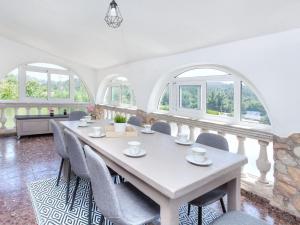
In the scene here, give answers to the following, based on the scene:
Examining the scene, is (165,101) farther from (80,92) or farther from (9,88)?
(9,88)

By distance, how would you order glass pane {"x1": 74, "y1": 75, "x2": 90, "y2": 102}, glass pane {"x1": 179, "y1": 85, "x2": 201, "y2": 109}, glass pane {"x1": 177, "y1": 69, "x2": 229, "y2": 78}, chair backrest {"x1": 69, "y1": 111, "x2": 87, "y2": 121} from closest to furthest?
glass pane {"x1": 177, "y1": 69, "x2": 229, "y2": 78}
glass pane {"x1": 179, "y1": 85, "x2": 201, "y2": 109}
chair backrest {"x1": 69, "y1": 111, "x2": 87, "y2": 121}
glass pane {"x1": 74, "y1": 75, "x2": 90, "y2": 102}

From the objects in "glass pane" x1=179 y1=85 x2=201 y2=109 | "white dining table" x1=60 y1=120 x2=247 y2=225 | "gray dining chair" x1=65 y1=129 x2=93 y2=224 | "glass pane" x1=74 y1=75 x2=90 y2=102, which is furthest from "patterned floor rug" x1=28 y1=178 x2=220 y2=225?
"glass pane" x1=74 y1=75 x2=90 y2=102

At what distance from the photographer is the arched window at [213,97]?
2.59 meters

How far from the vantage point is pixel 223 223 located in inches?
48.1

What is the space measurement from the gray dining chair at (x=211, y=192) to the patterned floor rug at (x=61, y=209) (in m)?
0.19

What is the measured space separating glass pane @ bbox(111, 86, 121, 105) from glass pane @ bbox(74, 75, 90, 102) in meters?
1.00

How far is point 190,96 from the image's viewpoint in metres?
3.41

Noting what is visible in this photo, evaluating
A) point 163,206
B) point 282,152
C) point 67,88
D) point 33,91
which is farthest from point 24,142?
point 282,152

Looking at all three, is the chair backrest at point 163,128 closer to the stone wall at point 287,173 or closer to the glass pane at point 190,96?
the glass pane at point 190,96

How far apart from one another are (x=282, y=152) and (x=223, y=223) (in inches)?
47.6

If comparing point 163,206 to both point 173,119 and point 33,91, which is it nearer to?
point 173,119

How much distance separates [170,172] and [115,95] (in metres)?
4.77

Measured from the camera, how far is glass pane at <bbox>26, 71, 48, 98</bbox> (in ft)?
18.0

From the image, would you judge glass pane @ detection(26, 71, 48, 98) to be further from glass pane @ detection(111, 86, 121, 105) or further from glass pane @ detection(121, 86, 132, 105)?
glass pane @ detection(121, 86, 132, 105)
